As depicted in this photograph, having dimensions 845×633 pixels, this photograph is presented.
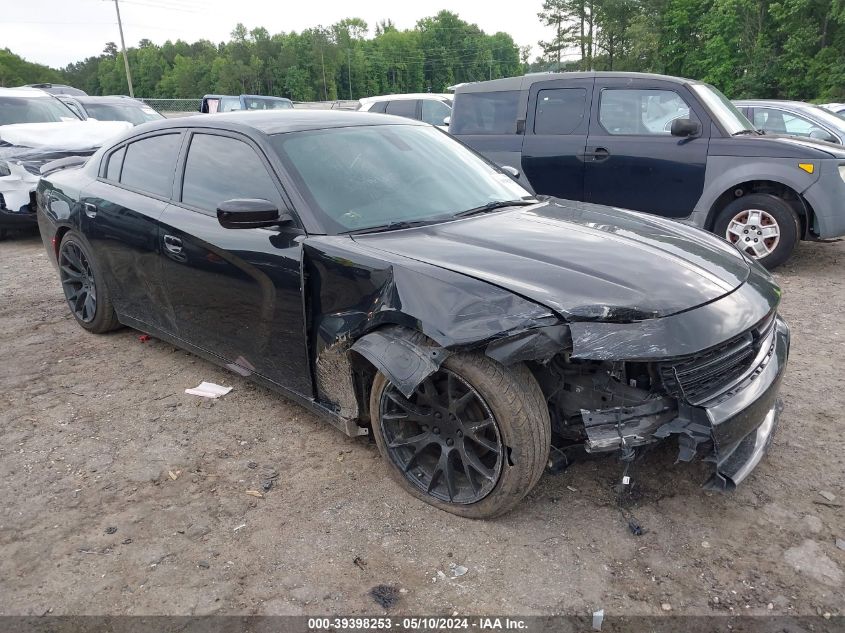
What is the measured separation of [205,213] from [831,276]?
5.81 metres

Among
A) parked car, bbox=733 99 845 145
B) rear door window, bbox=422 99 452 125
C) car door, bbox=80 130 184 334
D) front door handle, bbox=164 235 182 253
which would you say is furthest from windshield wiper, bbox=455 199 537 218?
rear door window, bbox=422 99 452 125

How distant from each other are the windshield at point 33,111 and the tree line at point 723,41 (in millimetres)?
38499

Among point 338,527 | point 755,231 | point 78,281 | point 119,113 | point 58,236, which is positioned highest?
point 119,113

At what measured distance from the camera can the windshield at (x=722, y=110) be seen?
6.33m

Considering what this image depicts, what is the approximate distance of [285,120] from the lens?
11.6 ft

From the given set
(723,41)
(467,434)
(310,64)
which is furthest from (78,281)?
(310,64)

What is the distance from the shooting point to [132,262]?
4043 mm

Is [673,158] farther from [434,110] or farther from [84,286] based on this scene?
[434,110]

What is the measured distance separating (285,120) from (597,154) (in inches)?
162

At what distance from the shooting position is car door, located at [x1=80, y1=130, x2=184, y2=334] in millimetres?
3855

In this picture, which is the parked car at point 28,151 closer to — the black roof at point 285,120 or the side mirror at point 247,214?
the black roof at point 285,120

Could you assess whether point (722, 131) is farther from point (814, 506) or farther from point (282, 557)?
point (282, 557)

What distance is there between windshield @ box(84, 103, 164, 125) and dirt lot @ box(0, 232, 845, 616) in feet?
31.6

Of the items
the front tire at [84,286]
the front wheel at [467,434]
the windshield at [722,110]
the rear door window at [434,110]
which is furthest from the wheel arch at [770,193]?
the rear door window at [434,110]
